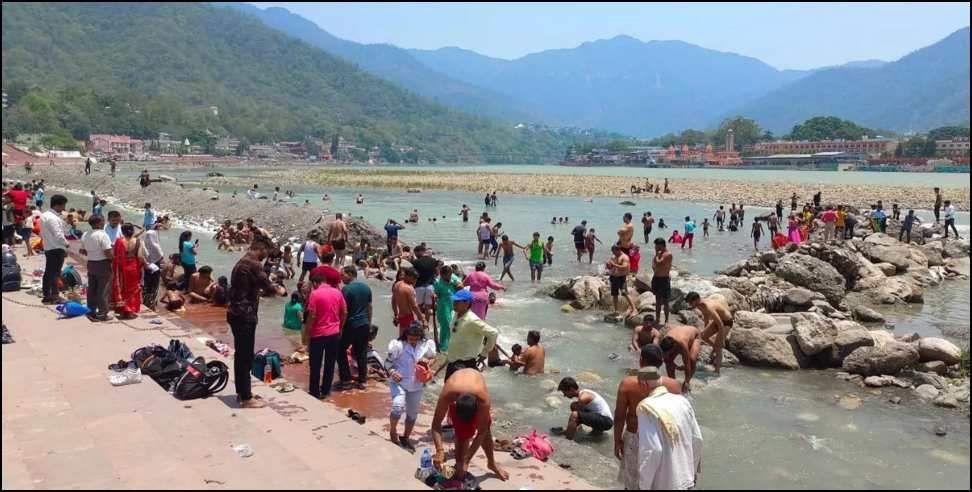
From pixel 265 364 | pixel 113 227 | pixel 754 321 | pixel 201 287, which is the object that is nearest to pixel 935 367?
pixel 754 321

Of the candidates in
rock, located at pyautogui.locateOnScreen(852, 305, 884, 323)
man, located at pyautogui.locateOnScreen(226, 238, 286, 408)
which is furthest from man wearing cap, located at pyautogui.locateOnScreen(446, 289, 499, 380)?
rock, located at pyautogui.locateOnScreen(852, 305, 884, 323)

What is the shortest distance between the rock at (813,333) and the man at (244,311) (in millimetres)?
8205

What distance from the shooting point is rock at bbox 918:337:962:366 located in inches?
419

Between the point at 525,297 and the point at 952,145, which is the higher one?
the point at 952,145

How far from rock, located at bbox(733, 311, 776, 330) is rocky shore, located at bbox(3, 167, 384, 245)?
8.87 m

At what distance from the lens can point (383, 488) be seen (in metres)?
5.07

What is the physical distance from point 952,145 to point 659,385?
15158 centimetres

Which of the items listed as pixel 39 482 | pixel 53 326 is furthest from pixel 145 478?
pixel 53 326

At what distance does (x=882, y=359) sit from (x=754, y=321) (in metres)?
2.22

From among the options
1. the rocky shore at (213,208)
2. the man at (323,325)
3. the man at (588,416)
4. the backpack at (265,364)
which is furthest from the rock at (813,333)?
the rocky shore at (213,208)

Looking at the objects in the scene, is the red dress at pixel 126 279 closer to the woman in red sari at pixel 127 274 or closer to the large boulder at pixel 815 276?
the woman in red sari at pixel 127 274

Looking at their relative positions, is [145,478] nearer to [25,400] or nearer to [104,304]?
[25,400]

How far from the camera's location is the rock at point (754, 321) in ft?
39.6

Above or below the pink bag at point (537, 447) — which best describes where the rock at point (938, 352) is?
above
